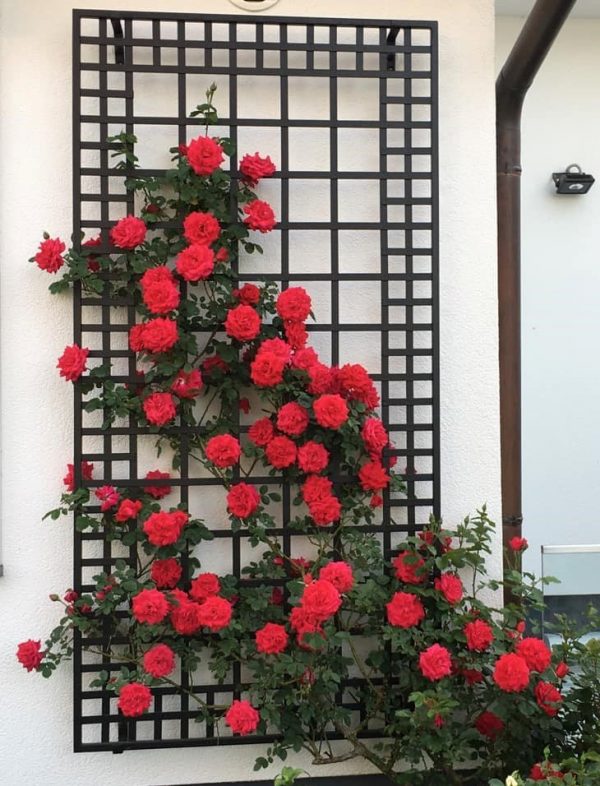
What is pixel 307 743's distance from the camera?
216 cm

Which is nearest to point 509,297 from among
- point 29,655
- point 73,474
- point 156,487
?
point 156,487

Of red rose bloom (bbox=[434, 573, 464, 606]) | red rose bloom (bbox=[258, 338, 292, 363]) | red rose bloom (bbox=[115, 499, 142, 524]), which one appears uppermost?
red rose bloom (bbox=[258, 338, 292, 363])

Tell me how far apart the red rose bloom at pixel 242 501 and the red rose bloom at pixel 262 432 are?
0.14 metres

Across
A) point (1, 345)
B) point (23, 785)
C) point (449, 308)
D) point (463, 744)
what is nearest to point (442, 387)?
point (449, 308)

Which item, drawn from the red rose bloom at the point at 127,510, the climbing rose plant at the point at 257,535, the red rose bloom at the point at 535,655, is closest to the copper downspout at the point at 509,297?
the climbing rose plant at the point at 257,535

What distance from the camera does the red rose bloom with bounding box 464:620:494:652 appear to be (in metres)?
1.99

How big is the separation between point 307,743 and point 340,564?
0.65 m

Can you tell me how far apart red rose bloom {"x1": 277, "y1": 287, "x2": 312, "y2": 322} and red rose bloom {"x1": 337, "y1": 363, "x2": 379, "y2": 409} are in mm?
211

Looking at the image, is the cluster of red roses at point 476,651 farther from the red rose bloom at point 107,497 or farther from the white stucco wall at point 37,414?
the red rose bloom at point 107,497

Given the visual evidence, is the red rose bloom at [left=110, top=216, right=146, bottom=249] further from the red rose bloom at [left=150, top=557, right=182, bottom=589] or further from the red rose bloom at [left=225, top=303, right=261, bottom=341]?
the red rose bloom at [left=150, top=557, right=182, bottom=589]

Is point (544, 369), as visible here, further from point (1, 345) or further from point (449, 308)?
point (1, 345)

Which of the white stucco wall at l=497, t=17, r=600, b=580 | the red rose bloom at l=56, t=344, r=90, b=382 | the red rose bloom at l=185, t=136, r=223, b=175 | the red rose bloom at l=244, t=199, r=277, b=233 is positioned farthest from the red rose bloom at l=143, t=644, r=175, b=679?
the white stucco wall at l=497, t=17, r=600, b=580

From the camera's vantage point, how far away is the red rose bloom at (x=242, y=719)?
6.42 feet

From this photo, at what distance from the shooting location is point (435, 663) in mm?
1961
